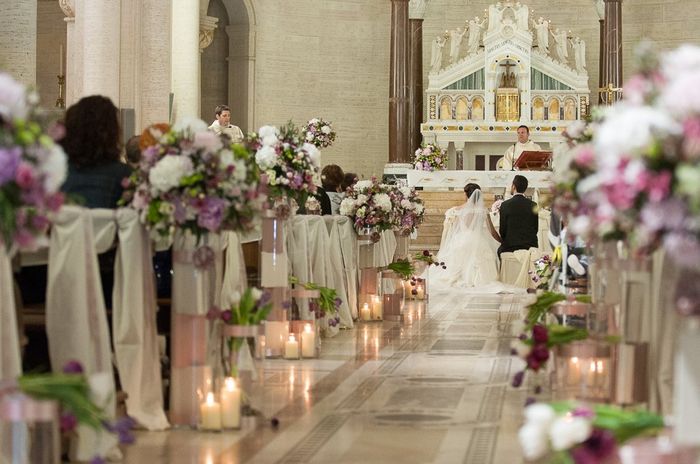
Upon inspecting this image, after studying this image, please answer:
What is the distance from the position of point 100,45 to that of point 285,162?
15.9ft

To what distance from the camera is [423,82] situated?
84.3ft

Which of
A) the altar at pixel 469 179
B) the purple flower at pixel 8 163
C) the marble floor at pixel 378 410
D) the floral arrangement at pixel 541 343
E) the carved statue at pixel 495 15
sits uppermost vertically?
the carved statue at pixel 495 15

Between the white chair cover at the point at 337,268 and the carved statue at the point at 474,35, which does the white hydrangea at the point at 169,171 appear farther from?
the carved statue at the point at 474,35

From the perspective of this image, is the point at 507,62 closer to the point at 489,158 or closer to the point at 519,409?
the point at 489,158

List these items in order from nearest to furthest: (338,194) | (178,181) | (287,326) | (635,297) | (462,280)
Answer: (635,297)
(178,181)
(287,326)
(338,194)
(462,280)

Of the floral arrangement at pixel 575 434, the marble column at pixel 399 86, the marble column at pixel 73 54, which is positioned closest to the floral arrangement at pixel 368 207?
the marble column at pixel 73 54

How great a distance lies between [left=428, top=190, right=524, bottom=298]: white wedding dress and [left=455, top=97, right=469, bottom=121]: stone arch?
17.4 feet

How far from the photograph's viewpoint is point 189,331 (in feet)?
22.9

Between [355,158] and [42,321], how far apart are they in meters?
19.2

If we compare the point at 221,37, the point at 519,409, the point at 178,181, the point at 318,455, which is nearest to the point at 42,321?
the point at 178,181

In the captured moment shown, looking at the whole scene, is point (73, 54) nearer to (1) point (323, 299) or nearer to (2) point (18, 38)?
(2) point (18, 38)

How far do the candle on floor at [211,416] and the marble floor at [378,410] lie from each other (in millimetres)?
79

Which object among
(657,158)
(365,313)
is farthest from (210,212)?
(365,313)

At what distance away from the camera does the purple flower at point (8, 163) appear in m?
4.24
